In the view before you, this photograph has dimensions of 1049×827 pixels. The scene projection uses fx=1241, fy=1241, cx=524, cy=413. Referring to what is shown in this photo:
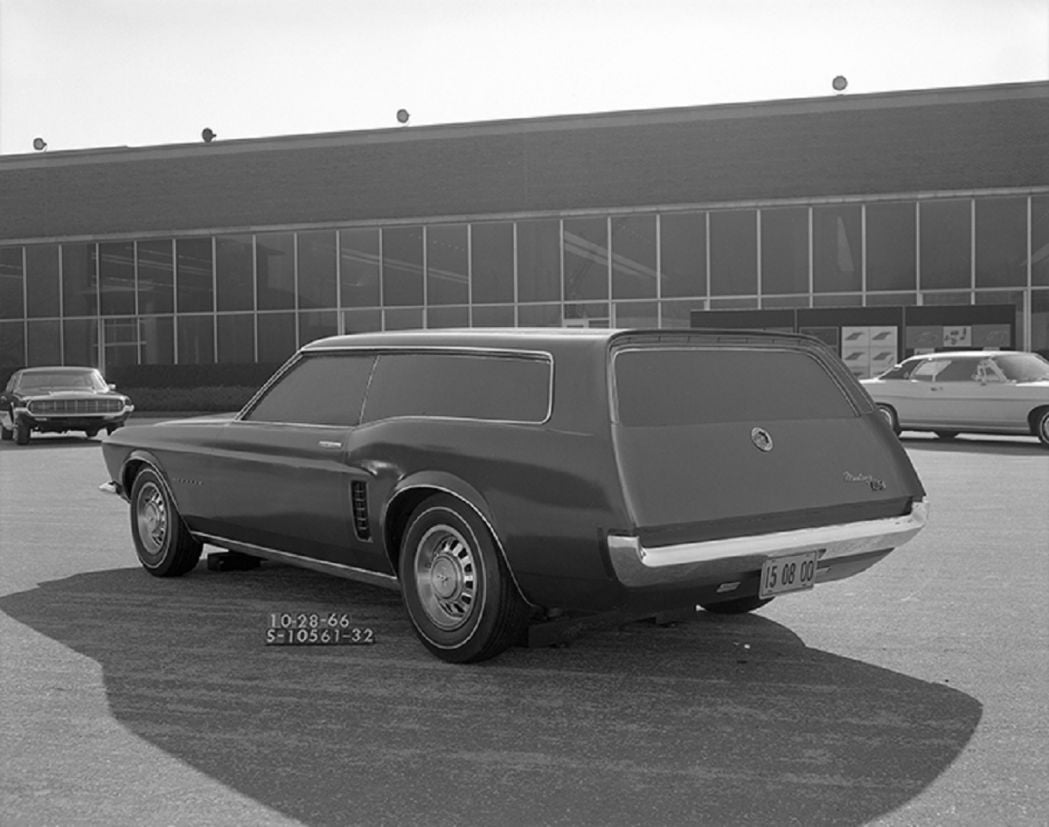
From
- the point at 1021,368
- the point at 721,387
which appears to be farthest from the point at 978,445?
the point at 721,387

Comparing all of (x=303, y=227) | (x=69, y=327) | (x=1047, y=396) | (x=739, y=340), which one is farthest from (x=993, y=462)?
(x=69, y=327)

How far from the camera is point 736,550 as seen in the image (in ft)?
16.9

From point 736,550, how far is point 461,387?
1.54 m

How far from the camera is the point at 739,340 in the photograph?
18.9ft

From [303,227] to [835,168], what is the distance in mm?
16126

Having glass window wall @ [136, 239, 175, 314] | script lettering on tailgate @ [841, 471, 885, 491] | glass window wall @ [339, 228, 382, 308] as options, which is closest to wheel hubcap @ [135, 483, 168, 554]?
script lettering on tailgate @ [841, 471, 885, 491]

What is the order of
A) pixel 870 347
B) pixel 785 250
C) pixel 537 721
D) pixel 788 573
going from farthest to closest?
pixel 785 250, pixel 870 347, pixel 788 573, pixel 537 721

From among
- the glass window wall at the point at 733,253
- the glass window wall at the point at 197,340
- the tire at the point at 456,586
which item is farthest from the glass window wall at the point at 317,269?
the tire at the point at 456,586

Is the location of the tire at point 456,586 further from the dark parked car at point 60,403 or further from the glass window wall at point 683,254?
the glass window wall at point 683,254

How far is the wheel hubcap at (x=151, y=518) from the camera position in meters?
7.93

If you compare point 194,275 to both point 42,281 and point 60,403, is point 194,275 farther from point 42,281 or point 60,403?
point 60,403

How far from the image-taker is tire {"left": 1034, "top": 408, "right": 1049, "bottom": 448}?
19734mm

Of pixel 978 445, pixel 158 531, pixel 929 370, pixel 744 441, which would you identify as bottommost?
pixel 978 445

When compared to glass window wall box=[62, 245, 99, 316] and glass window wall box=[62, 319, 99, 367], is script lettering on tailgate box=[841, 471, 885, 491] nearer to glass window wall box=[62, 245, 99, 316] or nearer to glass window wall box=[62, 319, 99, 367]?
glass window wall box=[62, 319, 99, 367]
